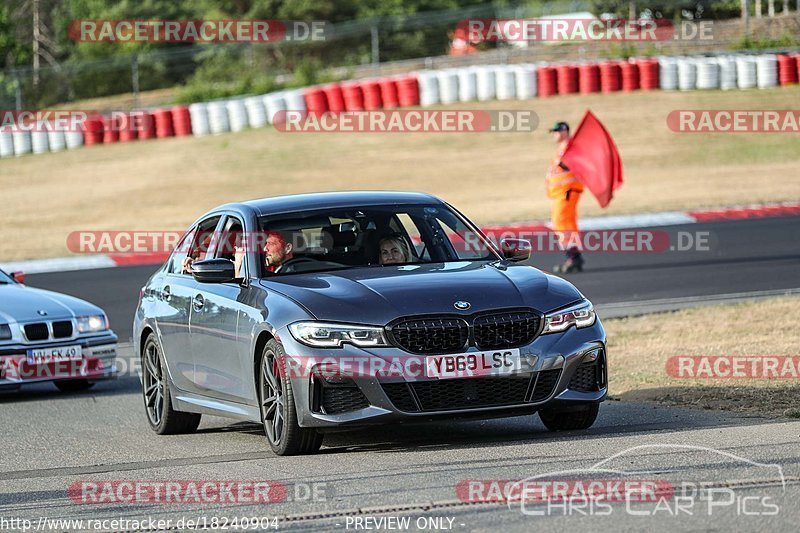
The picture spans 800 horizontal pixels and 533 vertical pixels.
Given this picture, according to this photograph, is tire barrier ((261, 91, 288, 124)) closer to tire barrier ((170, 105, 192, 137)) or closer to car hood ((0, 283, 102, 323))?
tire barrier ((170, 105, 192, 137))

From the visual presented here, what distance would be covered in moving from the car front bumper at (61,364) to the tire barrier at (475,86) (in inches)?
1113

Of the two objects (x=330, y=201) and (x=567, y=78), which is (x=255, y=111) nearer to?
(x=567, y=78)

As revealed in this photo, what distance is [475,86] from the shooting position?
41812 mm

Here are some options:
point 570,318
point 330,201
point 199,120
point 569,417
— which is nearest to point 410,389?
point 570,318

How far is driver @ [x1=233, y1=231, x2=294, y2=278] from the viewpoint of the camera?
9.01 metres

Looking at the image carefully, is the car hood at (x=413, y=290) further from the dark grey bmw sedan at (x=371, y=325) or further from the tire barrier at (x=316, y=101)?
the tire barrier at (x=316, y=101)

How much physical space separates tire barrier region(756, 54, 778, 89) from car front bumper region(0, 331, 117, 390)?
30359mm

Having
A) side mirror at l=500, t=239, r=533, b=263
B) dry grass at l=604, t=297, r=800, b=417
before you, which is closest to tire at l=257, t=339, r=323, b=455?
side mirror at l=500, t=239, r=533, b=263

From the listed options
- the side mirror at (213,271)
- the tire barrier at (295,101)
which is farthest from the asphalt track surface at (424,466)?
the tire barrier at (295,101)

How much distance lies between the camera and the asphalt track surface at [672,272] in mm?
17812

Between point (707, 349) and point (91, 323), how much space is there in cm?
530

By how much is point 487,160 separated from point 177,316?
100 ft

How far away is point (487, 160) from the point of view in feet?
132

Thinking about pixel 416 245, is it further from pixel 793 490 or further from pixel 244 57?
pixel 244 57
